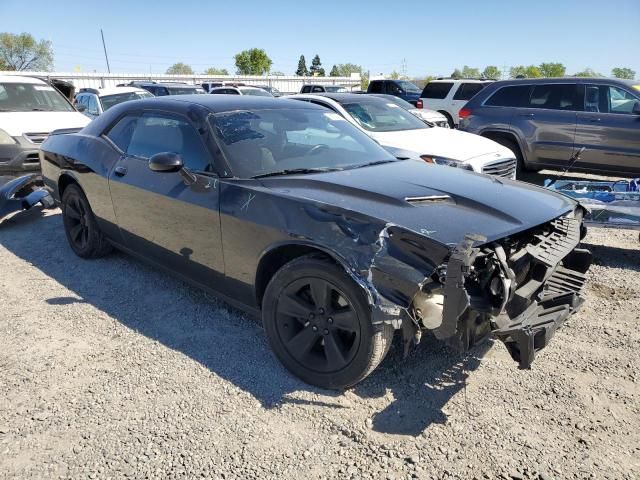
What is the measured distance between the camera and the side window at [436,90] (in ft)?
48.4

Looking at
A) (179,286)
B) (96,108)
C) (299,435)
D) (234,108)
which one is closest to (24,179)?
(179,286)

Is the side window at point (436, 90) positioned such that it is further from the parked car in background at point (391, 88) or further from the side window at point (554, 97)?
the side window at point (554, 97)

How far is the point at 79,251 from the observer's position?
5.05 metres

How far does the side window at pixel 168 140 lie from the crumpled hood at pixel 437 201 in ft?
2.04

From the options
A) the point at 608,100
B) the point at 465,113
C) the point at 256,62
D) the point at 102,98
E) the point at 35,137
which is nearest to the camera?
the point at 608,100

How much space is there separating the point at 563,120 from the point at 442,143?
2889mm

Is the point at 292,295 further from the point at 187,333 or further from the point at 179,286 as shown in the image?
the point at 179,286

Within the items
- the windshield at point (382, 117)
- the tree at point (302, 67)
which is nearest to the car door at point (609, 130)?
the windshield at point (382, 117)

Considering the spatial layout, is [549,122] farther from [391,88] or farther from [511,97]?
[391,88]

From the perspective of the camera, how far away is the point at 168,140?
12.7 feet

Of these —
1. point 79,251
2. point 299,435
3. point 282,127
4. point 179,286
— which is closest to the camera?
point 299,435

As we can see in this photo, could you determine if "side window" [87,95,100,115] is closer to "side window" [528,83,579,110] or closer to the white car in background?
the white car in background

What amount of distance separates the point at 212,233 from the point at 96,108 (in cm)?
1100

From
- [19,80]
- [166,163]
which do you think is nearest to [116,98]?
[19,80]
